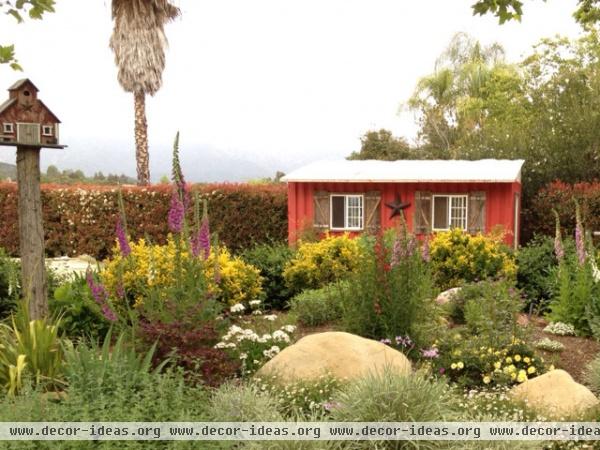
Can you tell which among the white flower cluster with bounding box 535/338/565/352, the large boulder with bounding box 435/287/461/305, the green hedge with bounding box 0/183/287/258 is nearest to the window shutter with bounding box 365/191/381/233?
the green hedge with bounding box 0/183/287/258

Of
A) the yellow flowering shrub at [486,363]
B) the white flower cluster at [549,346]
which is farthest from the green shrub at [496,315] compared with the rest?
the white flower cluster at [549,346]

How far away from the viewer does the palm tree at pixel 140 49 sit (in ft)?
79.2

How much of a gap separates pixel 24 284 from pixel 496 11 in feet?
19.1

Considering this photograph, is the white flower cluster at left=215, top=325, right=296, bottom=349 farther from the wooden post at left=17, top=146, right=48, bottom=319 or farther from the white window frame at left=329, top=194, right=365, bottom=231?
the white window frame at left=329, top=194, right=365, bottom=231

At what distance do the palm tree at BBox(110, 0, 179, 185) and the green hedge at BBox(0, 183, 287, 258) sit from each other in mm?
4846

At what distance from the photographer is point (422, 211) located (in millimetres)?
18781

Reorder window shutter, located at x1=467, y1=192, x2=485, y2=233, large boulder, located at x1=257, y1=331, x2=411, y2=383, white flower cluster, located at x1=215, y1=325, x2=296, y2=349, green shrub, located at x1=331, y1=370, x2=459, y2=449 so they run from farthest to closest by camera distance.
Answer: window shutter, located at x1=467, y1=192, x2=485, y2=233 → white flower cluster, located at x1=215, y1=325, x2=296, y2=349 → large boulder, located at x1=257, y1=331, x2=411, y2=383 → green shrub, located at x1=331, y1=370, x2=459, y2=449

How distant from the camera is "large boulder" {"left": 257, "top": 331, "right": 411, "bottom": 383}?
5.96 metres

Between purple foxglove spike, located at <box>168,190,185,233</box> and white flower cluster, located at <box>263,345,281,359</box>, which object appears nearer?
purple foxglove spike, located at <box>168,190,185,233</box>

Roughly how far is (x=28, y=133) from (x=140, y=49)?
18.1 meters

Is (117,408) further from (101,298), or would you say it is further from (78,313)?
(78,313)

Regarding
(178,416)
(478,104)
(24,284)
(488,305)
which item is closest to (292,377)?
(178,416)

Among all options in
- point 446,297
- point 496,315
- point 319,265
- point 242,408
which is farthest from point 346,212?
point 242,408

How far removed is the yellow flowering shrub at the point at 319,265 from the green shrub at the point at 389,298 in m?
3.75
